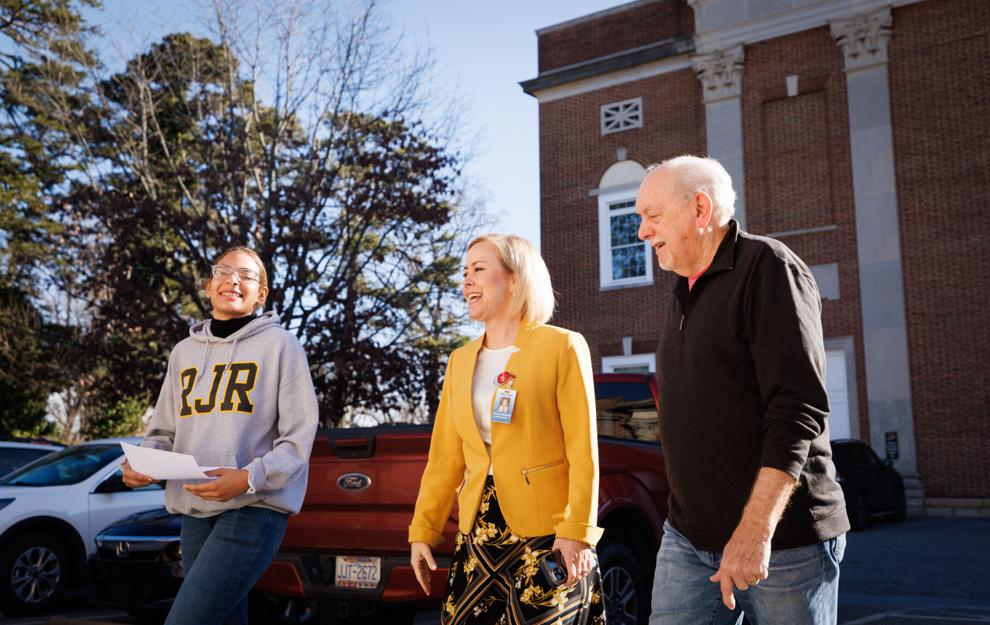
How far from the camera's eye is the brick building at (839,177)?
17953 millimetres

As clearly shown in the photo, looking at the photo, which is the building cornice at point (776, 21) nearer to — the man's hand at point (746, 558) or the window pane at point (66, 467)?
the window pane at point (66, 467)

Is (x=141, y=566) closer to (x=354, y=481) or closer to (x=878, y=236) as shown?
(x=354, y=481)

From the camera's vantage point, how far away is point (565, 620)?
295cm

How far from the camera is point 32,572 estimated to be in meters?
8.80

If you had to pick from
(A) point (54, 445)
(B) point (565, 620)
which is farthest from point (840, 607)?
(A) point (54, 445)

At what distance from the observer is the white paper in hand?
3072 mm

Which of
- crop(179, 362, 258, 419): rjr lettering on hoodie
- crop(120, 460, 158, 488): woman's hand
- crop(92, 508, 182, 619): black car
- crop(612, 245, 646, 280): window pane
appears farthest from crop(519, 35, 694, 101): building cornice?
crop(120, 460, 158, 488): woman's hand

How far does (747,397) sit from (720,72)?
1980cm

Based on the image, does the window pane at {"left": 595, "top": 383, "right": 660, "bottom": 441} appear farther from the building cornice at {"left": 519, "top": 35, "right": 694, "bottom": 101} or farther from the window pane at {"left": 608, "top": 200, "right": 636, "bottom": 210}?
the building cornice at {"left": 519, "top": 35, "right": 694, "bottom": 101}

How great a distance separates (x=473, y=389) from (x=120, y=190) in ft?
45.3

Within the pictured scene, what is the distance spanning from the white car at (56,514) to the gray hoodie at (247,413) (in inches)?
238

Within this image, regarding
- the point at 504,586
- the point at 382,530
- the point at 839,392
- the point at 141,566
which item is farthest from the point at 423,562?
the point at 839,392

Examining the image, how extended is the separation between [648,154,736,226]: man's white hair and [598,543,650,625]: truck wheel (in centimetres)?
281

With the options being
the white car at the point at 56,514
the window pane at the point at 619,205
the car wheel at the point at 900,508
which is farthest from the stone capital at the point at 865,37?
the white car at the point at 56,514
